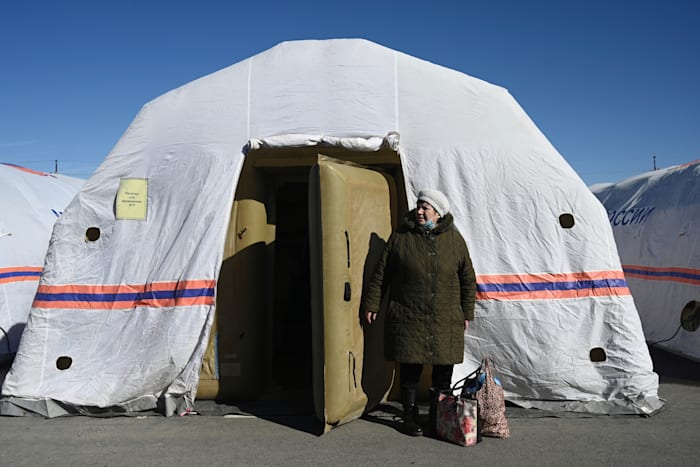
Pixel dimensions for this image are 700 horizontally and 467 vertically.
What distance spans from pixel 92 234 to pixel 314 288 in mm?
2095

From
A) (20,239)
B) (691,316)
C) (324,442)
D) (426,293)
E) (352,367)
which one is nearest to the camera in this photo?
(324,442)

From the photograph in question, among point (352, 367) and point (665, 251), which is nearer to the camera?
point (352, 367)

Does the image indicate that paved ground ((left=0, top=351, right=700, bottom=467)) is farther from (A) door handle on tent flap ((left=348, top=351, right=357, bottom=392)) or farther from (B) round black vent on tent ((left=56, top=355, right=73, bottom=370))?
(B) round black vent on tent ((left=56, top=355, right=73, bottom=370))

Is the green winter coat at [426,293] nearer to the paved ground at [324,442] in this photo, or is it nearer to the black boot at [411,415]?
the black boot at [411,415]

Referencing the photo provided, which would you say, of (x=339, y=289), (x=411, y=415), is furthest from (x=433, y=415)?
(x=339, y=289)

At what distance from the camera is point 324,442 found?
14.0 ft

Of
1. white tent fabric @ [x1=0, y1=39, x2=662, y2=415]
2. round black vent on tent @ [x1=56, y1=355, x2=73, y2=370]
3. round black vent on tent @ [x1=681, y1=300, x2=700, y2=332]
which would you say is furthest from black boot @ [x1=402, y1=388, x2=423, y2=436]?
round black vent on tent @ [x1=681, y1=300, x2=700, y2=332]

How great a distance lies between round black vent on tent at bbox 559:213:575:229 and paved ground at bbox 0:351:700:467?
147 centimetres

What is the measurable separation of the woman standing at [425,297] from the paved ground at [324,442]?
41 centimetres

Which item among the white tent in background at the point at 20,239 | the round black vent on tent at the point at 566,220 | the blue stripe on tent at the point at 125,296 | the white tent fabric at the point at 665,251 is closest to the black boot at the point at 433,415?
the round black vent on tent at the point at 566,220

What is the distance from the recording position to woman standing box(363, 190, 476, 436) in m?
4.37

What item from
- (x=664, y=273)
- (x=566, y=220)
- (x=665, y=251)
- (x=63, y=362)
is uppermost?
(x=566, y=220)

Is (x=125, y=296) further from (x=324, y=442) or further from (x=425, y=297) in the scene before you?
(x=425, y=297)

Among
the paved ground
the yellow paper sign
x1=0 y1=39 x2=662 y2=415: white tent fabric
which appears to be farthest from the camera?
the yellow paper sign
